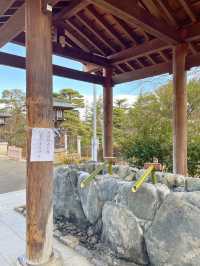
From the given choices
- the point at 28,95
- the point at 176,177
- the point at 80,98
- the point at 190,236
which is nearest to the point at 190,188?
the point at 176,177

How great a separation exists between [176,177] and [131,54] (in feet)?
8.84

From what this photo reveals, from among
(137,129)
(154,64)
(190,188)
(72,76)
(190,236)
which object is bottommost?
(190,236)

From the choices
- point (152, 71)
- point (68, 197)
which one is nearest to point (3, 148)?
point (152, 71)

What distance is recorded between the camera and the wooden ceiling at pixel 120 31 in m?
2.89

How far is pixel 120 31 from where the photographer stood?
14.4ft

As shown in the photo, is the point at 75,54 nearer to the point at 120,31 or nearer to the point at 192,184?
the point at 120,31

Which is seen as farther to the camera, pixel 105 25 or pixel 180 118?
pixel 105 25

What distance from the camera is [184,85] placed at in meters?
3.94

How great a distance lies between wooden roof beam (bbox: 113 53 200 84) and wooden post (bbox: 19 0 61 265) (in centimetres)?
315

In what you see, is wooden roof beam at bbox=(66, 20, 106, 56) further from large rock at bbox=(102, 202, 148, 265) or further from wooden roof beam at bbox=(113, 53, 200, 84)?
large rock at bbox=(102, 202, 148, 265)

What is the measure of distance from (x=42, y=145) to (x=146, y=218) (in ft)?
3.70

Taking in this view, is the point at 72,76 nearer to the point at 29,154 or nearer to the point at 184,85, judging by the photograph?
the point at 184,85

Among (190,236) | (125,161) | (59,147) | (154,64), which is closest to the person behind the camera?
(190,236)

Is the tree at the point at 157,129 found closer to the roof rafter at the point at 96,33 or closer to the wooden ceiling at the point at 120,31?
the wooden ceiling at the point at 120,31
